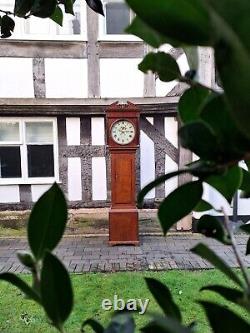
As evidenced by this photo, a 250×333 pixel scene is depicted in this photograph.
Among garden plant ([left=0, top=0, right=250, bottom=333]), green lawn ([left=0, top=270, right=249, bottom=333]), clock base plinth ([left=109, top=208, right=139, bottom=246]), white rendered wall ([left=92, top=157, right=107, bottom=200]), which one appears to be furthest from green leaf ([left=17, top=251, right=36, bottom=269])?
white rendered wall ([left=92, top=157, right=107, bottom=200])

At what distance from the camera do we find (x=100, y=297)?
3.23 meters

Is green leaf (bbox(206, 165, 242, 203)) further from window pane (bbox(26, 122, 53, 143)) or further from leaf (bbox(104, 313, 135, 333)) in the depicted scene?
window pane (bbox(26, 122, 53, 143))

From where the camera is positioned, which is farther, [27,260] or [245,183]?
[245,183]

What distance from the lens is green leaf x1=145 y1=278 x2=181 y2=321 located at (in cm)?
33

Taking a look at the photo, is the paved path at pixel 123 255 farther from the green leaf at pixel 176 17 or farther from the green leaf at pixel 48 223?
the green leaf at pixel 176 17

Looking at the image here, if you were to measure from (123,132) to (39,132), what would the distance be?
1.74 meters

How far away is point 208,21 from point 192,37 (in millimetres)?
11

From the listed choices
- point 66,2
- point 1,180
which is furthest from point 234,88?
point 1,180

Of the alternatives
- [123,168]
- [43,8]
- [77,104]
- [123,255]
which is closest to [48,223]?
[43,8]

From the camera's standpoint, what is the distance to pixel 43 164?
20.1 feet

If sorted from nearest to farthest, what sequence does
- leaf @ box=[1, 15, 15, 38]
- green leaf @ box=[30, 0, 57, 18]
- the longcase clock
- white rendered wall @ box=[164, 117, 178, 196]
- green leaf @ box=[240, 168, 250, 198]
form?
green leaf @ box=[240, 168, 250, 198] → green leaf @ box=[30, 0, 57, 18] → leaf @ box=[1, 15, 15, 38] → the longcase clock → white rendered wall @ box=[164, 117, 178, 196]

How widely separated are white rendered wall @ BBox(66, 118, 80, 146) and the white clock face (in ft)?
4.07

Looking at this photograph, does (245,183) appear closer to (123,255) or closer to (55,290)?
(55,290)

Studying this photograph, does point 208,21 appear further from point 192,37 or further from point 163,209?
point 163,209
